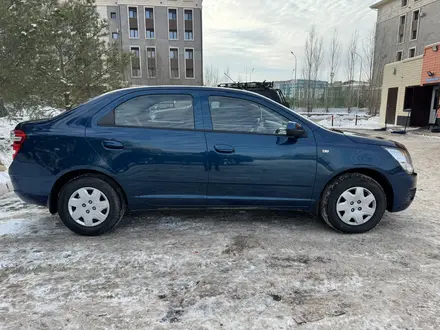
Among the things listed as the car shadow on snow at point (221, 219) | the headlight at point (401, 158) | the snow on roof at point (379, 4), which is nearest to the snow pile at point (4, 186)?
the car shadow on snow at point (221, 219)

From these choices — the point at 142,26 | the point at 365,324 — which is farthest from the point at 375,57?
the point at 365,324

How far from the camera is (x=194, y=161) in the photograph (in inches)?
138

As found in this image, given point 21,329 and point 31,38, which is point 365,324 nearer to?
point 21,329

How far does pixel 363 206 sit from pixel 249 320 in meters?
2.11

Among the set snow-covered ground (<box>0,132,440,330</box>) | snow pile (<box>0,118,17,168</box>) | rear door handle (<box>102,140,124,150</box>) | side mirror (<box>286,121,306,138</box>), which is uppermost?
side mirror (<box>286,121,306,138</box>)

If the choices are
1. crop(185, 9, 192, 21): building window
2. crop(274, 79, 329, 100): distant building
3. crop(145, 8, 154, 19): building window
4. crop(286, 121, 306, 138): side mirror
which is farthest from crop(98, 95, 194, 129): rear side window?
crop(145, 8, 154, 19): building window

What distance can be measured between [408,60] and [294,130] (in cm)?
2028

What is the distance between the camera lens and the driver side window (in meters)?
3.60

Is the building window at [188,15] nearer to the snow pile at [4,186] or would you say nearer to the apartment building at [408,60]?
the apartment building at [408,60]

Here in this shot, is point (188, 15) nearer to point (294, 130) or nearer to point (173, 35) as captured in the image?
point (173, 35)

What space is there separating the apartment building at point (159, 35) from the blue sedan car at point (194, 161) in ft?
149

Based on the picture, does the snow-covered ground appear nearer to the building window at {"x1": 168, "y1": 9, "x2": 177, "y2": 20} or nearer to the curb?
the curb

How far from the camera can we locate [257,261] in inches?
120

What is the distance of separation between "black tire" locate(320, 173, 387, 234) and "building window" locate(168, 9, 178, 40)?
49.6 meters
